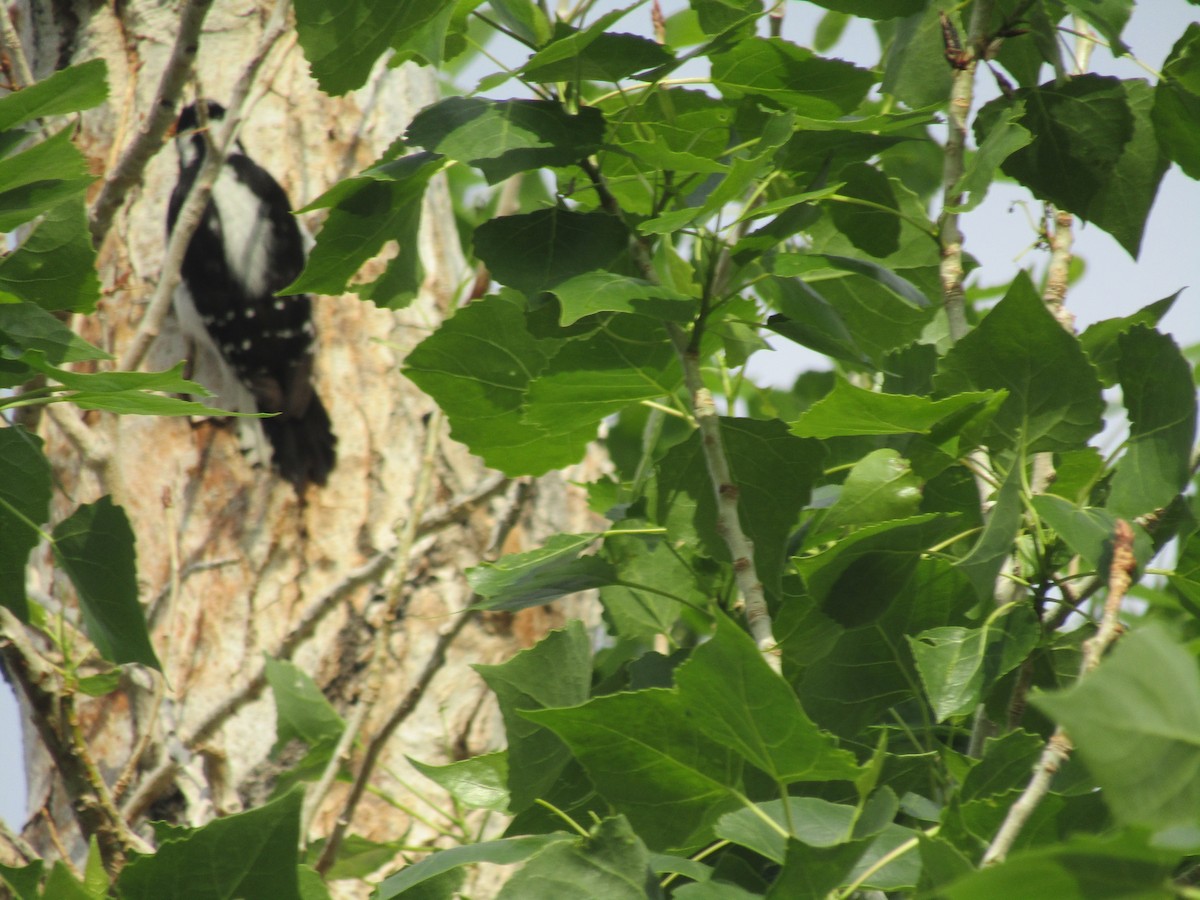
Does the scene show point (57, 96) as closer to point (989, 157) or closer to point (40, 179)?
point (40, 179)

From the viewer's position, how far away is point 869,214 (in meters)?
0.92

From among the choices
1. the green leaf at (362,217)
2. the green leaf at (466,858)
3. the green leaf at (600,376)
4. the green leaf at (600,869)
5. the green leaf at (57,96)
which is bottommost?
the green leaf at (466,858)

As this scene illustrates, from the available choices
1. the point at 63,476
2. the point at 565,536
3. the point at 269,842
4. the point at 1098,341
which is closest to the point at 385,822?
the point at 63,476

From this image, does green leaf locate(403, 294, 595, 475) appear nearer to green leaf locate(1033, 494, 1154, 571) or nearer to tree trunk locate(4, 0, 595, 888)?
green leaf locate(1033, 494, 1154, 571)

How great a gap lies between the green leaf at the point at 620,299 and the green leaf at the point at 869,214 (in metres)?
0.26

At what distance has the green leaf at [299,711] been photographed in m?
1.45

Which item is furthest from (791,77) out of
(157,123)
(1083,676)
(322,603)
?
(322,603)

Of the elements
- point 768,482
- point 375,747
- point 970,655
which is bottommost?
point 375,747

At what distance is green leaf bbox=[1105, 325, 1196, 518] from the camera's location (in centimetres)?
68

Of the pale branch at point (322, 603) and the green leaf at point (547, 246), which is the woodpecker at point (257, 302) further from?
the green leaf at point (547, 246)

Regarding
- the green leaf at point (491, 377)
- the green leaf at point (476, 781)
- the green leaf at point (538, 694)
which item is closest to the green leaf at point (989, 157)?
the green leaf at point (491, 377)

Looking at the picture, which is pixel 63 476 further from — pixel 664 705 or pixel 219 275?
pixel 664 705

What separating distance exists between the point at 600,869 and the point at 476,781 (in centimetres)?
32

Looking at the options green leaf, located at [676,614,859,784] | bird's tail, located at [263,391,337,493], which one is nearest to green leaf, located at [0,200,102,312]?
green leaf, located at [676,614,859,784]
